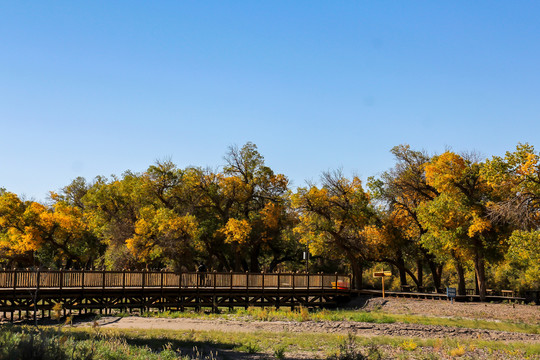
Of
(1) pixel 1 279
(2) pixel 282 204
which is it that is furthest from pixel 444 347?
(2) pixel 282 204

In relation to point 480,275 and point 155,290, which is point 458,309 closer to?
point 480,275

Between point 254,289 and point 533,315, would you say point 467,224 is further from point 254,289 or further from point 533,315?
point 254,289

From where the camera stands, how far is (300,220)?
49.6 metres

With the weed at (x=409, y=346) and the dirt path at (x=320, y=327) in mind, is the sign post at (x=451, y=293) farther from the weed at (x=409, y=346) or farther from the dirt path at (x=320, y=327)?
the weed at (x=409, y=346)

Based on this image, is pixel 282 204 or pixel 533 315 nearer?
pixel 533 315

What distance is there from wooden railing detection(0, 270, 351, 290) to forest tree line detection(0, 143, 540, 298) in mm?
4975

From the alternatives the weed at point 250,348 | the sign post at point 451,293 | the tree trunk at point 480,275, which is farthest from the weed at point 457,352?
the tree trunk at point 480,275

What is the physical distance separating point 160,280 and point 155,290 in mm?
773

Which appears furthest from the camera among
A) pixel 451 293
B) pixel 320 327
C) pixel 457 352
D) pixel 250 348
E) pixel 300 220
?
pixel 300 220

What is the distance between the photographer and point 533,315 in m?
29.4

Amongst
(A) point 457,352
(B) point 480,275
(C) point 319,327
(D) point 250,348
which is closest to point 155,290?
(C) point 319,327

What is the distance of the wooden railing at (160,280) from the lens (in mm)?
31266

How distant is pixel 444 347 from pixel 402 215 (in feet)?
87.2

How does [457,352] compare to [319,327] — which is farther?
[319,327]
